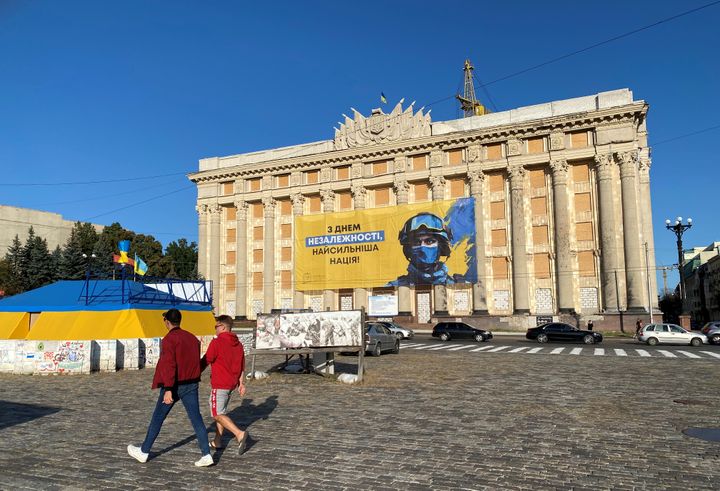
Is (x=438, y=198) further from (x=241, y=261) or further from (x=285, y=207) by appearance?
(x=241, y=261)

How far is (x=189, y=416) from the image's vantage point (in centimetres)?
679

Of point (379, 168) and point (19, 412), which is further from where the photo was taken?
point (379, 168)

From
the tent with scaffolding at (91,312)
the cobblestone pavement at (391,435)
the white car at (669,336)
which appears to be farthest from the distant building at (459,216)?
the cobblestone pavement at (391,435)

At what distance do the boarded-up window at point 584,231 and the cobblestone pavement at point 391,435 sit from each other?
1379 inches

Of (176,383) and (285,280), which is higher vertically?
(285,280)

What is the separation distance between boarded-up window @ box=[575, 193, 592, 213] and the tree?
2582 inches

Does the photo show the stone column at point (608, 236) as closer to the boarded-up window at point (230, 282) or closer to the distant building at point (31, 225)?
the boarded-up window at point (230, 282)

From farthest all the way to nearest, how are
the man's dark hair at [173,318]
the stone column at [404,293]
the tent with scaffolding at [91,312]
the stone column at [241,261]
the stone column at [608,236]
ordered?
the stone column at [241,261] < the stone column at [404,293] < the stone column at [608,236] < the tent with scaffolding at [91,312] < the man's dark hair at [173,318]

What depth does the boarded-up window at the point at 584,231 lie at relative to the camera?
47.8 meters

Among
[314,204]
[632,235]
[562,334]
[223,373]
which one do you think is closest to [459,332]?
[562,334]

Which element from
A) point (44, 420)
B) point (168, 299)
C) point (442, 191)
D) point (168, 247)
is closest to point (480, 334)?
point (442, 191)

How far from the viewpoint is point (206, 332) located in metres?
25.4

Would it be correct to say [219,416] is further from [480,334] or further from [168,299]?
[480,334]

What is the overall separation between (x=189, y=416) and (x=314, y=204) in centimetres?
5412
